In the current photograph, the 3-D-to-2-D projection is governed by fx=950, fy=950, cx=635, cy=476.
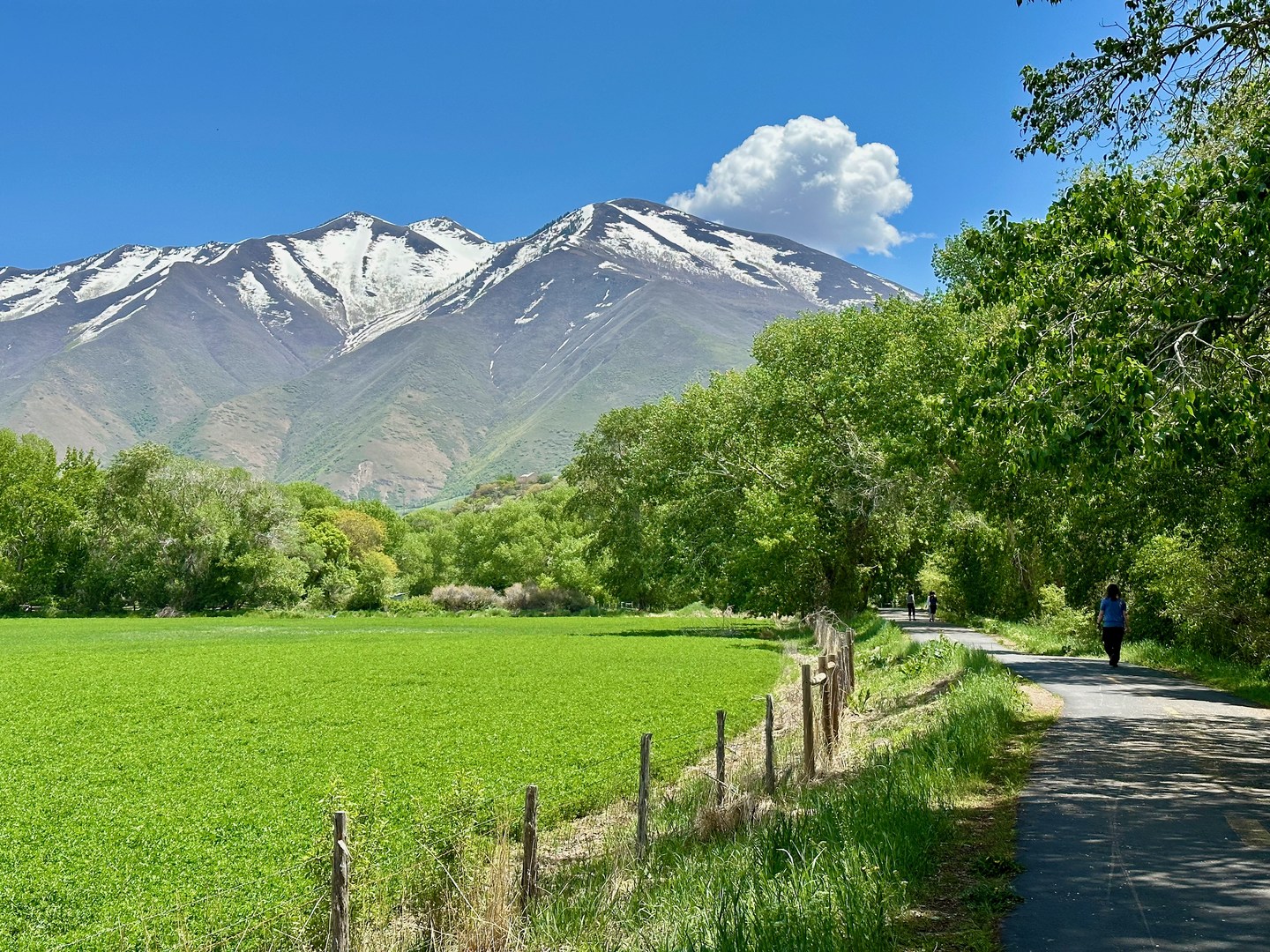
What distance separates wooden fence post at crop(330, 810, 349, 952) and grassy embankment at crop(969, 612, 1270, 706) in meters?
16.8

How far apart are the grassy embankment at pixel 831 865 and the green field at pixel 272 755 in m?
1.93

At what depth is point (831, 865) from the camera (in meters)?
7.36

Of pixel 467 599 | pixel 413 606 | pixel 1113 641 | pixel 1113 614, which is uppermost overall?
pixel 1113 614

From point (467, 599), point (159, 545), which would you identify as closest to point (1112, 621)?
point (467, 599)

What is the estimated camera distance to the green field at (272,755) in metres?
9.83

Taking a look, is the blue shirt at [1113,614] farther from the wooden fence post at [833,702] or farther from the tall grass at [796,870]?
the tall grass at [796,870]

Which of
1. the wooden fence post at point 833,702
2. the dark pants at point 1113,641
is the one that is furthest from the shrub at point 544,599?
the wooden fence post at point 833,702

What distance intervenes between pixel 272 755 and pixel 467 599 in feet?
280

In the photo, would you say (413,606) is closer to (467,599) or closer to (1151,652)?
(467,599)

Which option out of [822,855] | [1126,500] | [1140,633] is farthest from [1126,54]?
[1140,633]

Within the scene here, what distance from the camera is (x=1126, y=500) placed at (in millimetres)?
23812

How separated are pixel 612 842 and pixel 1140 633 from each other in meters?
29.3

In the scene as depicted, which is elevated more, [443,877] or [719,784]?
[719,784]

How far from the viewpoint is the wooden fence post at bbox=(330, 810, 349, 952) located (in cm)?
680
